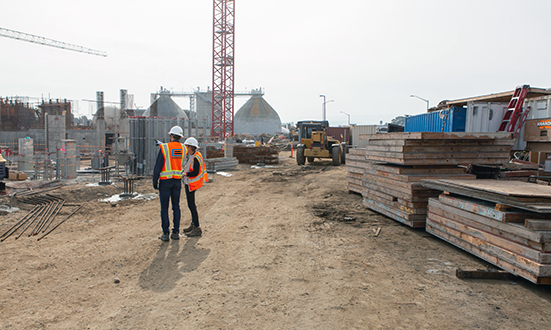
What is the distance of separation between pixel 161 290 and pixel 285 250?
6.85 feet

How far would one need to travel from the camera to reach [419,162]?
6742 mm

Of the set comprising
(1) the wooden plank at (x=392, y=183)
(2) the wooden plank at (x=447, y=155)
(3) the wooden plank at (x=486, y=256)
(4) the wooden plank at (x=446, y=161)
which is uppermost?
(2) the wooden plank at (x=447, y=155)

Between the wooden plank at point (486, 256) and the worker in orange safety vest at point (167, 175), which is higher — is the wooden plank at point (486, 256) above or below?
below

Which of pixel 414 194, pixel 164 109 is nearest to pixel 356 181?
pixel 414 194

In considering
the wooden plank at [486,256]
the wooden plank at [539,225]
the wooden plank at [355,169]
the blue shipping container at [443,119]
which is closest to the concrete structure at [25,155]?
the wooden plank at [355,169]

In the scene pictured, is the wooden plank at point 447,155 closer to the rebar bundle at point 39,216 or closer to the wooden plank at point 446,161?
the wooden plank at point 446,161

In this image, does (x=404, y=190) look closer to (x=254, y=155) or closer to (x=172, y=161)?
(x=172, y=161)

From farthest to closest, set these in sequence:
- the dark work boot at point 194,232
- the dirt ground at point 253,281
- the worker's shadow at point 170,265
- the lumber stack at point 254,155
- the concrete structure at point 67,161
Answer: the lumber stack at point 254,155 → the concrete structure at point 67,161 → the dark work boot at point 194,232 → the worker's shadow at point 170,265 → the dirt ground at point 253,281

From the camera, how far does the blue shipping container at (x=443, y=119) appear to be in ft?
38.2

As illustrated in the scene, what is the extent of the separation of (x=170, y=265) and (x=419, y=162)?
17.2 ft

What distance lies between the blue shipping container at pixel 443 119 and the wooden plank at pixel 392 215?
19.0 ft

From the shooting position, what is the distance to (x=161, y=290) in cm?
398

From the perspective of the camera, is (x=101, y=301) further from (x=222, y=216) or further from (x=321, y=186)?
(x=321, y=186)

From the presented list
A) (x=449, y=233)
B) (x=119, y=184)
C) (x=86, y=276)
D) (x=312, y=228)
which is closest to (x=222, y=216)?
(x=312, y=228)
